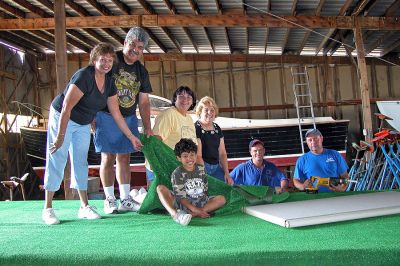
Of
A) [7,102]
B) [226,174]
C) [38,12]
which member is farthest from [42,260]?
[7,102]

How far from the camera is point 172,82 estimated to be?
1428 cm

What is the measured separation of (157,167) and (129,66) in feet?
2.81

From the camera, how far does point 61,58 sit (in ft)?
19.8

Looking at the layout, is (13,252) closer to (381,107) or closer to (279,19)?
(381,107)

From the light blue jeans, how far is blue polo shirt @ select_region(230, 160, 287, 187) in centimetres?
172

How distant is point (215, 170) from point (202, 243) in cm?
193

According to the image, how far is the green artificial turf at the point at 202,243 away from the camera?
1540mm

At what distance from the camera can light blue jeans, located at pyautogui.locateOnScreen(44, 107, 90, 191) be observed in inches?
105

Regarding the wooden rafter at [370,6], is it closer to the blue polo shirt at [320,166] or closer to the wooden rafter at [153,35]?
the wooden rafter at [153,35]

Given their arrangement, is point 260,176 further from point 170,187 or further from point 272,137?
point 272,137

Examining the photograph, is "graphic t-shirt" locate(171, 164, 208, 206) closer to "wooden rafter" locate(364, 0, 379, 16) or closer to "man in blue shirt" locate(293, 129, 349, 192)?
"man in blue shirt" locate(293, 129, 349, 192)

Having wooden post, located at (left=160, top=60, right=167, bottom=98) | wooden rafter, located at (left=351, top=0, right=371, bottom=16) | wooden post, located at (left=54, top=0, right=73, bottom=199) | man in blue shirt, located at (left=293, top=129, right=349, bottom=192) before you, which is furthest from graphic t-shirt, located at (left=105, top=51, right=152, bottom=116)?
wooden post, located at (left=160, top=60, right=167, bottom=98)

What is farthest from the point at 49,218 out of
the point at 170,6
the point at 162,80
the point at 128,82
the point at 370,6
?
the point at 162,80

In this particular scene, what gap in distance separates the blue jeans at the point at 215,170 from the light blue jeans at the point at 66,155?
1.21 metres
